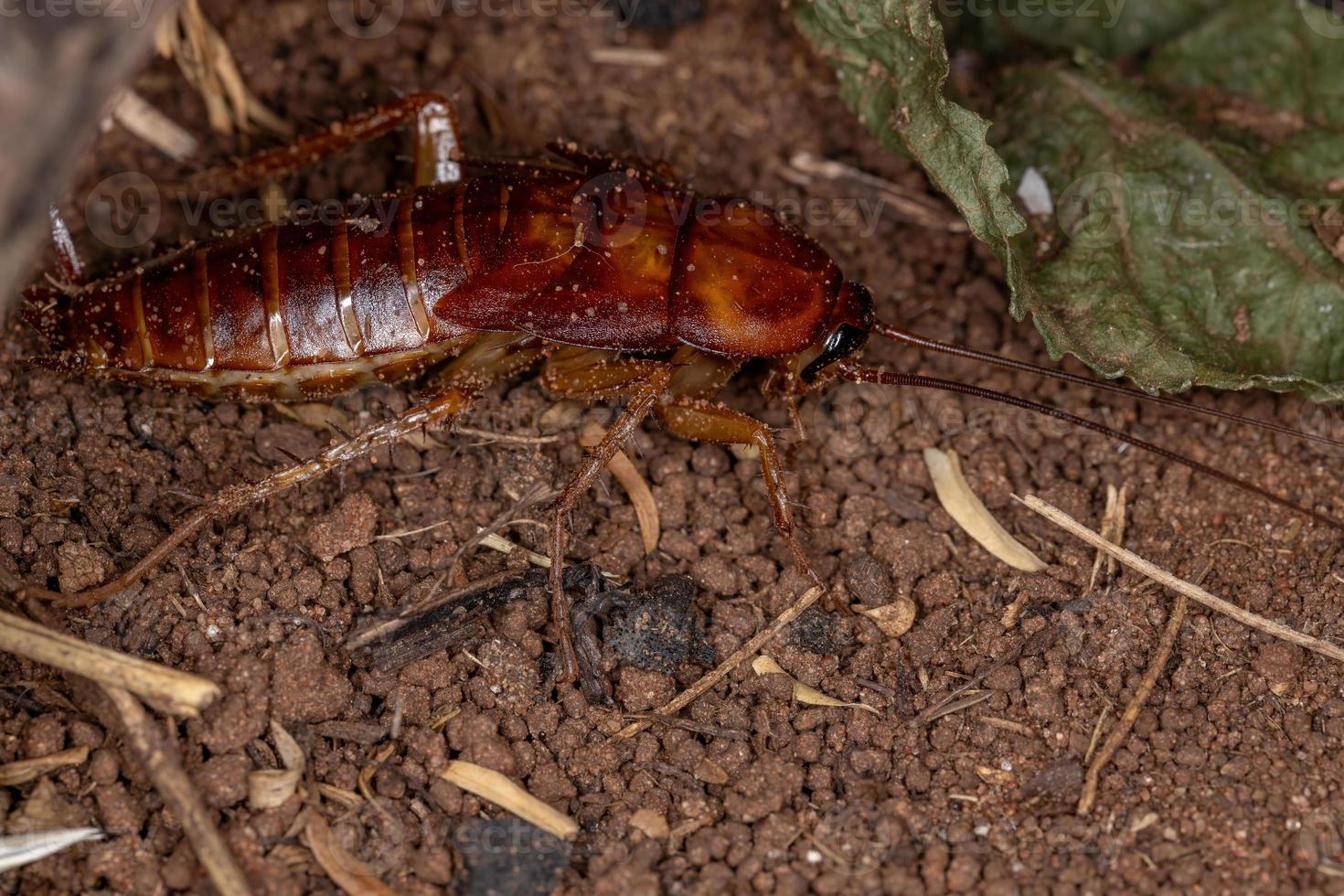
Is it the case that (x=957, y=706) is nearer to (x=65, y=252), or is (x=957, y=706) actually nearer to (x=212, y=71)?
(x=65, y=252)

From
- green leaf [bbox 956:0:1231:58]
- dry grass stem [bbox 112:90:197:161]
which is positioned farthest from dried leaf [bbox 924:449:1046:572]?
dry grass stem [bbox 112:90:197:161]

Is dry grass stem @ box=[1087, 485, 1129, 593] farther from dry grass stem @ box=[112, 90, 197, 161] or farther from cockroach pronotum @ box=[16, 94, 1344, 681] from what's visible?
dry grass stem @ box=[112, 90, 197, 161]

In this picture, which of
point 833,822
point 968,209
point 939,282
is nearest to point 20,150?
point 833,822

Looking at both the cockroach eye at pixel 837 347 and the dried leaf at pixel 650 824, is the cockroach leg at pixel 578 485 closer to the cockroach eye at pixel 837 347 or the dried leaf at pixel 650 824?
the dried leaf at pixel 650 824

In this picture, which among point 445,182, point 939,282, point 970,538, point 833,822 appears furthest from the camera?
point 939,282

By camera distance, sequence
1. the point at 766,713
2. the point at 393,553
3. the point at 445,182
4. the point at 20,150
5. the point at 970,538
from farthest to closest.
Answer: the point at 445,182
the point at 970,538
the point at 393,553
the point at 766,713
the point at 20,150

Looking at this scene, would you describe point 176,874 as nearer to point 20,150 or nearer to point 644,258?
point 20,150
